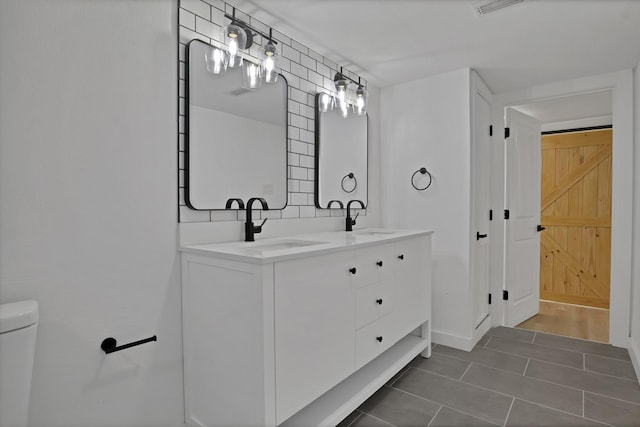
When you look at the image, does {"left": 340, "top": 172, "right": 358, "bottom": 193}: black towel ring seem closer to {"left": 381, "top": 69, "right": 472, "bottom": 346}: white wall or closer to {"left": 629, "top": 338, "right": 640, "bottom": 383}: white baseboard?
{"left": 381, "top": 69, "right": 472, "bottom": 346}: white wall

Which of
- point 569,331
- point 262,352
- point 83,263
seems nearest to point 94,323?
point 83,263

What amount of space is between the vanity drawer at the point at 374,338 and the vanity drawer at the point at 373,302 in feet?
0.12

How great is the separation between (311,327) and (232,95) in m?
1.28

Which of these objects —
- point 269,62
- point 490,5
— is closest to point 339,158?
point 269,62

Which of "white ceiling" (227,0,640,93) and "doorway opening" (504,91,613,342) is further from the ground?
"white ceiling" (227,0,640,93)

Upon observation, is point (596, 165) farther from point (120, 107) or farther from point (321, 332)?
point (120, 107)

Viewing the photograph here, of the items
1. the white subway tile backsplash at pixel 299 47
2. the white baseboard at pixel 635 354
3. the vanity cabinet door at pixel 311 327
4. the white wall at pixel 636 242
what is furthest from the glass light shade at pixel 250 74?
the white baseboard at pixel 635 354

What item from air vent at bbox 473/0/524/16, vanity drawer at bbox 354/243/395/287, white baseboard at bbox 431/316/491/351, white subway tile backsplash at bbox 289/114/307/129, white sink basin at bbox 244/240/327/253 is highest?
air vent at bbox 473/0/524/16

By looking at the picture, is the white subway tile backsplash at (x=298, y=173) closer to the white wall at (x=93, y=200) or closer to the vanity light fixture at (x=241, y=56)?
the vanity light fixture at (x=241, y=56)

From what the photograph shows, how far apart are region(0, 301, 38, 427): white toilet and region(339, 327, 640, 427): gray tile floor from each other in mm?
1392

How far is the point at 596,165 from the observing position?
14.1 feet

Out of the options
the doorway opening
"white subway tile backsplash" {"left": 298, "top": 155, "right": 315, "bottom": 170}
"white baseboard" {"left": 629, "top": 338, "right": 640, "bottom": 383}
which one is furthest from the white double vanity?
the doorway opening

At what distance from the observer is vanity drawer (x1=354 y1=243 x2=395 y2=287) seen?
1.88m

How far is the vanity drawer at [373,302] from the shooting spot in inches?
74.1
